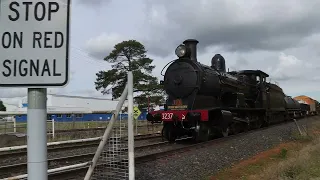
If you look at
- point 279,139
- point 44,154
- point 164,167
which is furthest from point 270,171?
point 279,139

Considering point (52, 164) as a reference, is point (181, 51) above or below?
above

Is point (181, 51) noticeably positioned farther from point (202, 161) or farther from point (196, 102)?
point (202, 161)

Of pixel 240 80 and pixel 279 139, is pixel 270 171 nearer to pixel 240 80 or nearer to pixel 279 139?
pixel 279 139

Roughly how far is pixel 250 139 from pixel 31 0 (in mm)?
14916

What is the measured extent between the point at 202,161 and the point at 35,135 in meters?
8.77

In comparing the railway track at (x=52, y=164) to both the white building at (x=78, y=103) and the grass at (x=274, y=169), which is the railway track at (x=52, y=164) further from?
the white building at (x=78, y=103)

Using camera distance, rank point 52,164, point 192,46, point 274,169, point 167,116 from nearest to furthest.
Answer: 1. point 274,169
2. point 52,164
3. point 167,116
4. point 192,46

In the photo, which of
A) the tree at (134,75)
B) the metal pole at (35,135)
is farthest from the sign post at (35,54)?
the tree at (134,75)

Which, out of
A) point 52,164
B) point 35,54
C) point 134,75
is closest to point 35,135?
point 35,54

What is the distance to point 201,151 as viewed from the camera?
1231cm

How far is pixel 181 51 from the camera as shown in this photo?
1652 centimetres

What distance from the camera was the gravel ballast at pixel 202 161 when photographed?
8537 mm

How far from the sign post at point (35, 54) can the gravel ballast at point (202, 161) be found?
242 inches

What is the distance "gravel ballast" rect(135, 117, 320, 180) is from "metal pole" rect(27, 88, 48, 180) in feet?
20.0
